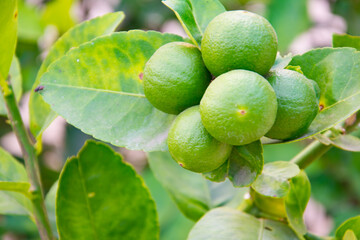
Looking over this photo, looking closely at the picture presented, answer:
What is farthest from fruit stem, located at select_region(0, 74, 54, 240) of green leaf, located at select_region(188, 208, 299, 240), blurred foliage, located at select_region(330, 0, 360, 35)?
blurred foliage, located at select_region(330, 0, 360, 35)

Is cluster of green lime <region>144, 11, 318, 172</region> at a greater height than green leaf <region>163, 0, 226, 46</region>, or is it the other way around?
green leaf <region>163, 0, 226, 46</region>

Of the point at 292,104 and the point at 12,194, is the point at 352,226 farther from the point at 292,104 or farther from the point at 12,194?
the point at 12,194

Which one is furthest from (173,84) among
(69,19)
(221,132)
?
(69,19)

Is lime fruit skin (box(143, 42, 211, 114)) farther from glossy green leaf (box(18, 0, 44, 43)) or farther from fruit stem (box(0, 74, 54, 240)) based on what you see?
glossy green leaf (box(18, 0, 44, 43))

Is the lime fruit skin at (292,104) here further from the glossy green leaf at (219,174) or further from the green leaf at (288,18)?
the green leaf at (288,18)

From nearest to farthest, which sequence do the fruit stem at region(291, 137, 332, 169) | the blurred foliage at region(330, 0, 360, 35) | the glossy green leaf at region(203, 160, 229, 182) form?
the glossy green leaf at region(203, 160, 229, 182) → the fruit stem at region(291, 137, 332, 169) → the blurred foliage at region(330, 0, 360, 35)

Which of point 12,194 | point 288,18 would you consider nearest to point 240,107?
point 12,194
